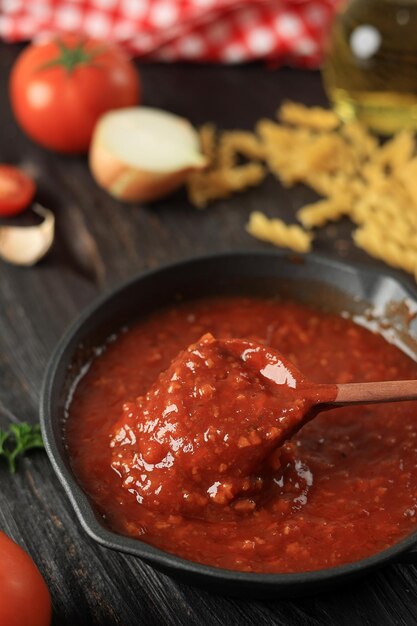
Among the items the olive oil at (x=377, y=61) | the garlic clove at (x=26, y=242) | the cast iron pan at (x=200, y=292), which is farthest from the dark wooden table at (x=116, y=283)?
the olive oil at (x=377, y=61)

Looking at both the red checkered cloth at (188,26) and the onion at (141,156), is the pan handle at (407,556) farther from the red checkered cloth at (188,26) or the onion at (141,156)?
the red checkered cloth at (188,26)

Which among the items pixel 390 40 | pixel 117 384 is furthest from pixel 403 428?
pixel 390 40

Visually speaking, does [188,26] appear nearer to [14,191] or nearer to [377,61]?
[377,61]

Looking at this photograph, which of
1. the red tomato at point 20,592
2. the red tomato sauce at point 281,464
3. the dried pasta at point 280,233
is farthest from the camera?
the dried pasta at point 280,233

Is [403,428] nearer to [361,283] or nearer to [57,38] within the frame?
[361,283]

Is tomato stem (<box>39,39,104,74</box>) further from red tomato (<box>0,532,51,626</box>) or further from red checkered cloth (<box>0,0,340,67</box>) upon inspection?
red tomato (<box>0,532,51,626</box>)
